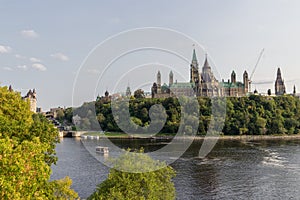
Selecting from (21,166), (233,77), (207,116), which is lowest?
Result: (21,166)

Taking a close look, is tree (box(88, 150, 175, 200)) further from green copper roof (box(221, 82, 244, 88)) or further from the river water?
green copper roof (box(221, 82, 244, 88))

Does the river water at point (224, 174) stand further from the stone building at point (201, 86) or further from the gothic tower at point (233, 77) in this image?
the gothic tower at point (233, 77)

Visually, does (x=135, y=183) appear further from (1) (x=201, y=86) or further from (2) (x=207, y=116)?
(1) (x=201, y=86)

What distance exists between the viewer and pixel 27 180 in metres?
14.3

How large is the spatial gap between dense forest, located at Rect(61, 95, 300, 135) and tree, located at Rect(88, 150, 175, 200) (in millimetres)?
69914

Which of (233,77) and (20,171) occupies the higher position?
(233,77)

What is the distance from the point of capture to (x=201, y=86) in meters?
155

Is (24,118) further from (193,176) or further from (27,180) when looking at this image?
(193,176)

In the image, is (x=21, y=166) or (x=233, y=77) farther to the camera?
(x=233, y=77)

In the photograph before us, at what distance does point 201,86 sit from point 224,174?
10557 centimetres

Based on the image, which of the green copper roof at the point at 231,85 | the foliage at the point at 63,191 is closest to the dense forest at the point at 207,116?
the green copper roof at the point at 231,85

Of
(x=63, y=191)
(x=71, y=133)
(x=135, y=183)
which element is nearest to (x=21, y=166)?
(x=63, y=191)

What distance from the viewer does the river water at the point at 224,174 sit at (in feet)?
136

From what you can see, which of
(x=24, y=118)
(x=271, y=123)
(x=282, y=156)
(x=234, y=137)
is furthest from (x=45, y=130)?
(x=271, y=123)
